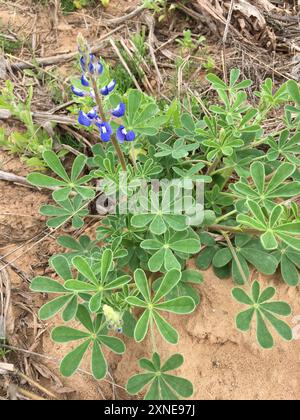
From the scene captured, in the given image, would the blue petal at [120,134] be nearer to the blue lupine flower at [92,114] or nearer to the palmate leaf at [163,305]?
the blue lupine flower at [92,114]

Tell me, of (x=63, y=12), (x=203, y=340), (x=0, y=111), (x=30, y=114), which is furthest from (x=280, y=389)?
(x=63, y=12)

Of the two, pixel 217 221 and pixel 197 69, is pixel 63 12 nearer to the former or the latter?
pixel 197 69

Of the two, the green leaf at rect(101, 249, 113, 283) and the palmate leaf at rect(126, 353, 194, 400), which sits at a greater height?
the green leaf at rect(101, 249, 113, 283)

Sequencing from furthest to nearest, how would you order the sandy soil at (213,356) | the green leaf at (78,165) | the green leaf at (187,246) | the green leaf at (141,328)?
1. the green leaf at (78,165)
2. the sandy soil at (213,356)
3. the green leaf at (187,246)
4. the green leaf at (141,328)

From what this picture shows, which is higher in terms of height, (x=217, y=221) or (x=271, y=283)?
(x=217, y=221)

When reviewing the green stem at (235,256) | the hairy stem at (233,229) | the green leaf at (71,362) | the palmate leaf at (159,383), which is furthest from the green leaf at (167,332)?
the hairy stem at (233,229)

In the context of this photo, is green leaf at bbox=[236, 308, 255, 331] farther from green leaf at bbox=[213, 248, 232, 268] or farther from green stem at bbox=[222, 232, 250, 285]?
green leaf at bbox=[213, 248, 232, 268]

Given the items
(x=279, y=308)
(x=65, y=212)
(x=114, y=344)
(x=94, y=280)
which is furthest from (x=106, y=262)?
(x=279, y=308)

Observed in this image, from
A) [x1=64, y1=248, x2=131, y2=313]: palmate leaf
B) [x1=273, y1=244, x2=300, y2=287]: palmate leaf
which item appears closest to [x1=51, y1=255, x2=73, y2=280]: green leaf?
[x1=64, y1=248, x2=131, y2=313]: palmate leaf
